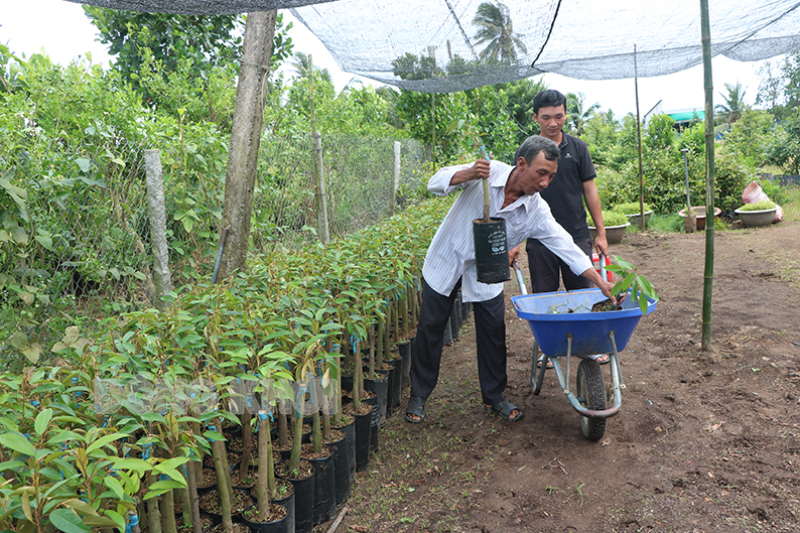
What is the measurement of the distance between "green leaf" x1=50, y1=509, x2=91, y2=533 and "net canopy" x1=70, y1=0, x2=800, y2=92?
347cm

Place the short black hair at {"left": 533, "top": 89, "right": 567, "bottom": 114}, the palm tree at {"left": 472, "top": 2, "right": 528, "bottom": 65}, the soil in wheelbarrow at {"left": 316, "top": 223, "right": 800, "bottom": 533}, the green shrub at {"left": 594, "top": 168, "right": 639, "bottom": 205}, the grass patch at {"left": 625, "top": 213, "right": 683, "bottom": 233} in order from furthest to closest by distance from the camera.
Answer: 1. the green shrub at {"left": 594, "top": 168, "right": 639, "bottom": 205}
2. the grass patch at {"left": 625, "top": 213, "right": 683, "bottom": 233}
3. the palm tree at {"left": 472, "top": 2, "right": 528, "bottom": 65}
4. the short black hair at {"left": 533, "top": 89, "right": 567, "bottom": 114}
5. the soil in wheelbarrow at {"left": 316, "top": 223, "right": 800, "bottom": 533}

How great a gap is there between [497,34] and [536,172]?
2.09 m

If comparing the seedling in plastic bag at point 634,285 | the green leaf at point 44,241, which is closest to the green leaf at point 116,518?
the green leaf at point 44,241

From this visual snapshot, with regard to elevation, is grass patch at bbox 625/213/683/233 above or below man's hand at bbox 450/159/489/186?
below

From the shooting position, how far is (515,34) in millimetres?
4195

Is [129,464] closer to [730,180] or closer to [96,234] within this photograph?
[96,234]

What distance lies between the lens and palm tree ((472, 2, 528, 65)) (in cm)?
390

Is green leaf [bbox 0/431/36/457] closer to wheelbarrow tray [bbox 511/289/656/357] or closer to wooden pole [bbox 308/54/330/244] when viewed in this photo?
wheelbarrow tray [bbox 511/289/656/357]

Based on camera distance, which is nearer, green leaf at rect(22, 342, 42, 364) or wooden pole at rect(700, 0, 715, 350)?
green leaf at rect(22, 342, 42, 364)

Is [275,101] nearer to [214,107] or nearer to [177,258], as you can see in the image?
[214,107]

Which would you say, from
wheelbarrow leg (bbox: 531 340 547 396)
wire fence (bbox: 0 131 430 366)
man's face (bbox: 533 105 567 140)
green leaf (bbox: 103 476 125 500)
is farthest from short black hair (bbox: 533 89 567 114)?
green leaf (bbox: 103 476 125 500)

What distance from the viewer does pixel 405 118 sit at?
9.77 meters

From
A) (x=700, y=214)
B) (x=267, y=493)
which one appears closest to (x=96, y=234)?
(x=267, y=493)

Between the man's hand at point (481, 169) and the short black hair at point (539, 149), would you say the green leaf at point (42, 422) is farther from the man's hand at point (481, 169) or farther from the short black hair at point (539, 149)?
the short black hair at point (539, 149)
